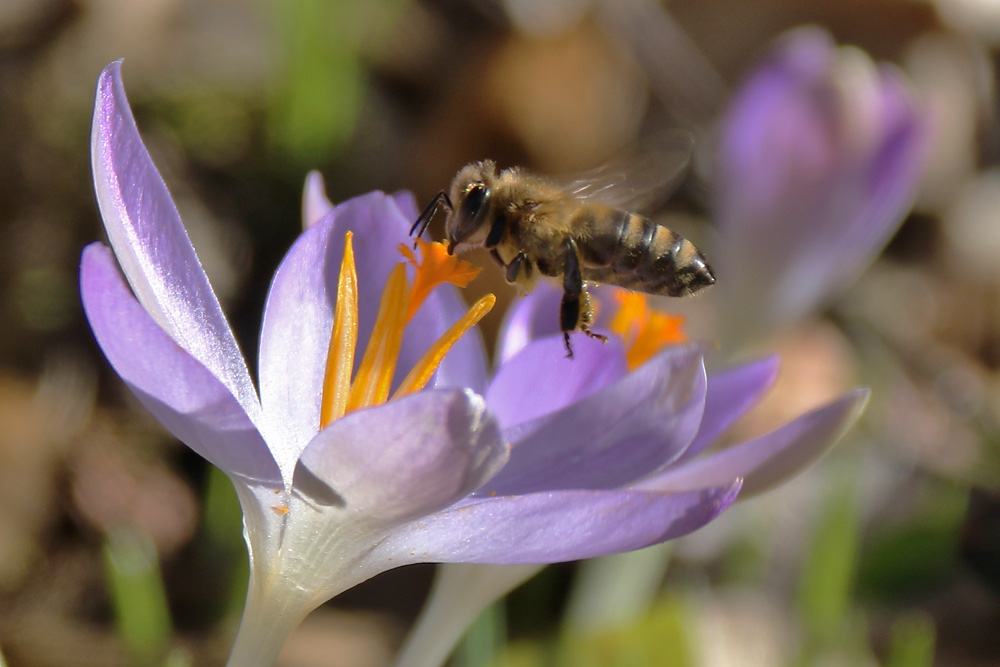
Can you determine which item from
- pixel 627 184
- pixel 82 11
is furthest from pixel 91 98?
pixel 627 184

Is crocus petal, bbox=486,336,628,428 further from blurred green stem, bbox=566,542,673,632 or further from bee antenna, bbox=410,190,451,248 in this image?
blurred green stem, bbox=566,542,673,632

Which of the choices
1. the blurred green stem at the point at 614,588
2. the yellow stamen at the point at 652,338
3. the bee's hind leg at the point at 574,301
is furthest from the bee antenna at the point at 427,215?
the blurred green stem at the point at 614,588

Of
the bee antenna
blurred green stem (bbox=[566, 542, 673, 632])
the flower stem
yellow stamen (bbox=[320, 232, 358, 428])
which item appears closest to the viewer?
the flower stem

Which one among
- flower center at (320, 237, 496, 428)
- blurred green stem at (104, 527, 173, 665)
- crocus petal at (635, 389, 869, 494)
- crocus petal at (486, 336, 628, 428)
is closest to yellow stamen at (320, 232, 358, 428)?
flower center at (320, 237, 496, 428)

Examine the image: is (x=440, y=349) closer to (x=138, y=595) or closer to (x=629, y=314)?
(x=629, y=314)

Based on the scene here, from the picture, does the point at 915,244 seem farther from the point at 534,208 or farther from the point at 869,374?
the point at 534,208

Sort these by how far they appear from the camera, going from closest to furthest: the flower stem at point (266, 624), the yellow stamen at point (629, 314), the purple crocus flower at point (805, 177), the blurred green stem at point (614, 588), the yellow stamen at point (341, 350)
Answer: the flower stem at point (266, 624) < the yellow stamen at point (341, 350) < the yellow stamen at point (629, 314) < the blurred green stem at point (614, 588) < the purple crocus flower at point (805, 177)

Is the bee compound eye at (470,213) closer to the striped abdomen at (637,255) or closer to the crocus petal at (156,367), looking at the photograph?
the striped abdomen at (637,255)
